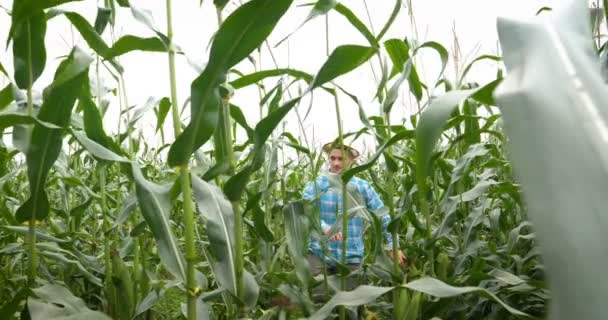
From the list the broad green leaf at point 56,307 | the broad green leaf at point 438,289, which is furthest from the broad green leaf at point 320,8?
the broad green leaf at point 56,307

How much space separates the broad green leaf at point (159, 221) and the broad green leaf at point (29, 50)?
36 cm

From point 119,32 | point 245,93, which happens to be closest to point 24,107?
point 119,32

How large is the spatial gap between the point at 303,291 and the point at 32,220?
0.88 meters

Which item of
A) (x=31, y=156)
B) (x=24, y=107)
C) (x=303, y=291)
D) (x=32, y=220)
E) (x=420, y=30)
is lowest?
(x=303, y=291)

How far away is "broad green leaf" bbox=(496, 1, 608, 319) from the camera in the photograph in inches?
10.5

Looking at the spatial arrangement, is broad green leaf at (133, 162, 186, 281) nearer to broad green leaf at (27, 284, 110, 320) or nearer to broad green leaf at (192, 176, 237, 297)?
broad green leaf at (192, 176, 237, 297)

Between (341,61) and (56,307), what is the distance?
3.13 ft

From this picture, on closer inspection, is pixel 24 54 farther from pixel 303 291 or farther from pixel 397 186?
pixel 397 186

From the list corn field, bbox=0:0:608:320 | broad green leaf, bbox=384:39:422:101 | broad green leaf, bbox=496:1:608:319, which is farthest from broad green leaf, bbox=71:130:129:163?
broad green leaf, bbox=496:1:608:319

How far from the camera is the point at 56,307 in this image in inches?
54.1

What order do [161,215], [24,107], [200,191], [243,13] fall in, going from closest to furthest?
1. [243,13]
2. [161,215]
3. [200,191]
4. [24,107]

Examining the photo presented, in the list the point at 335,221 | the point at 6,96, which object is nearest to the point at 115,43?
the point at 6,96

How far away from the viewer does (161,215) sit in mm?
1383

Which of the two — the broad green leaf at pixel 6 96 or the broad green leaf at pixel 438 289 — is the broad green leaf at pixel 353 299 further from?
the broad green leaf at pixel 6 96
